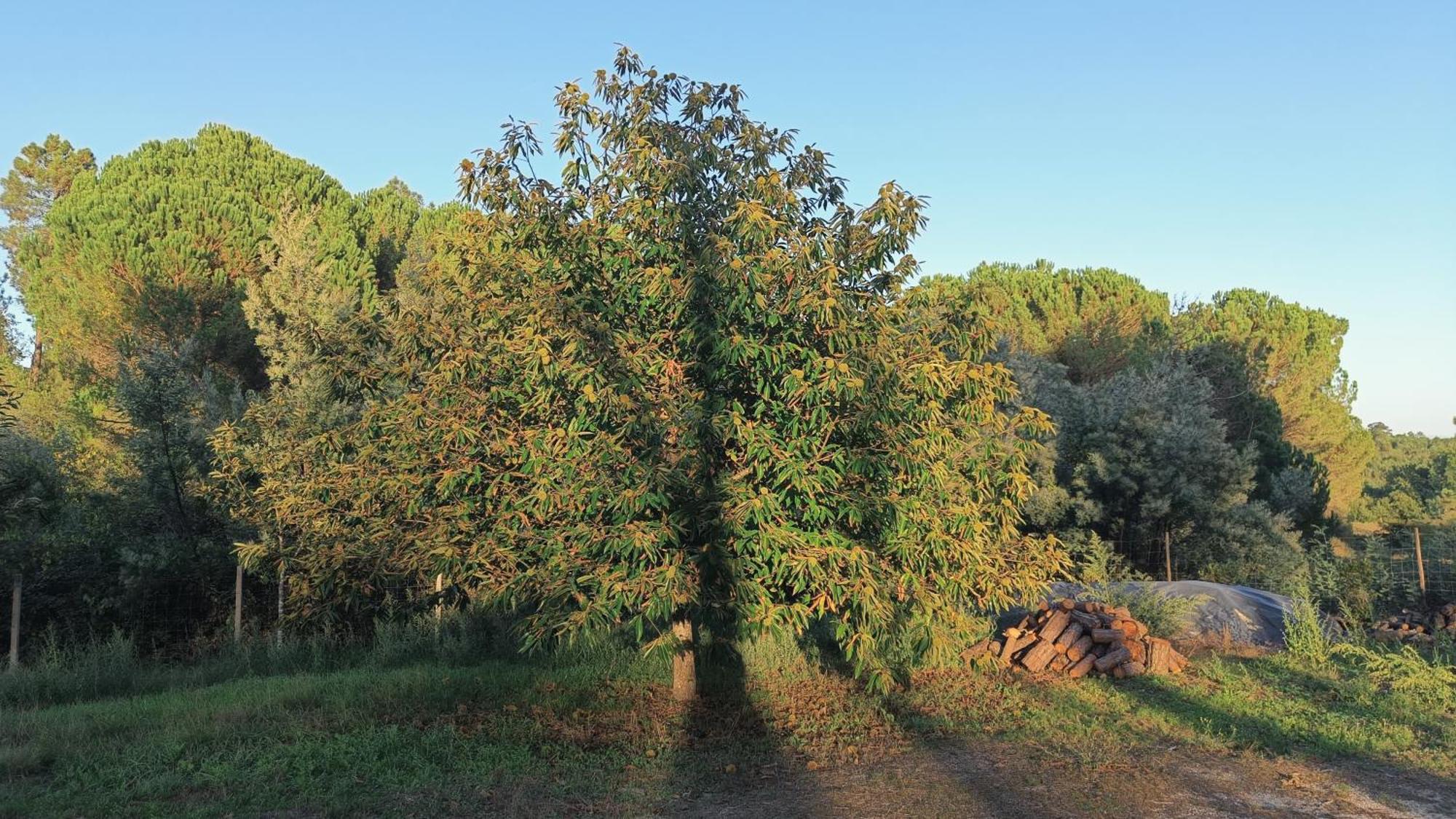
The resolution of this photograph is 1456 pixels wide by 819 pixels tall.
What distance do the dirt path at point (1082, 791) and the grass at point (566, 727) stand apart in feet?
0.72

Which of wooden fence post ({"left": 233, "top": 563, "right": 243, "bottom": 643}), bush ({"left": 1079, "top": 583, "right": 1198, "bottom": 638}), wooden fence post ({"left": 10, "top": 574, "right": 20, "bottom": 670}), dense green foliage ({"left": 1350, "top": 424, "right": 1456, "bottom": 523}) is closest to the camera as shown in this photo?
wooden fence post ({"left": 10, "top": 574, "right": 20, "bottom": 670})

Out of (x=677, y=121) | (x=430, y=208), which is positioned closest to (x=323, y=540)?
(x=677, y=121)

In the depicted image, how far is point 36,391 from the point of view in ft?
65.9

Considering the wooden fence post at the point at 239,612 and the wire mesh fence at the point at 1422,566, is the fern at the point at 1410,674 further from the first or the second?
the wooden fence post at the point at 239,612

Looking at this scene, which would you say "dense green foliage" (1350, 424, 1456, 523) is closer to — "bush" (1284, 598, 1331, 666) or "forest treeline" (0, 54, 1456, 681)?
"bush" (1284, 598, 1331, 666)

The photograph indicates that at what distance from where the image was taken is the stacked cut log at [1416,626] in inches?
459

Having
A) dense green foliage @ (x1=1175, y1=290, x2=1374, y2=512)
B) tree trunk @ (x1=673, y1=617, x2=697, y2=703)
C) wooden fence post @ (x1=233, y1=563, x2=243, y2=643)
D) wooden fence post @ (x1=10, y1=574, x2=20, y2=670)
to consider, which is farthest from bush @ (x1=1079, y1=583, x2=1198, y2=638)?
dense green foliage @ (x1=1175, y1=290, x2=1374, y2=512)

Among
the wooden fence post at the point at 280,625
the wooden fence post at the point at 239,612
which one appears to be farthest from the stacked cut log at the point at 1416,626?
the wooden fence post at the point at 239,612

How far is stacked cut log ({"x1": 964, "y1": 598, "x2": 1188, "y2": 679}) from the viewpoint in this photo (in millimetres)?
9641

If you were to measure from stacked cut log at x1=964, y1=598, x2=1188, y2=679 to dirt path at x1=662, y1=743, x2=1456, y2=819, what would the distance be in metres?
2.96

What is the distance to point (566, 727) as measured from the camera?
23.7 feet

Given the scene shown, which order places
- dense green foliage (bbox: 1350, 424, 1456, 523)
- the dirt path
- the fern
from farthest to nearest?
dense green foliage (bbox: 1350, 424, 1456, 523), the fern, the dirt path

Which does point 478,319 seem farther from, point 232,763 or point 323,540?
point 232,763

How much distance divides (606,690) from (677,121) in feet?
17.0
